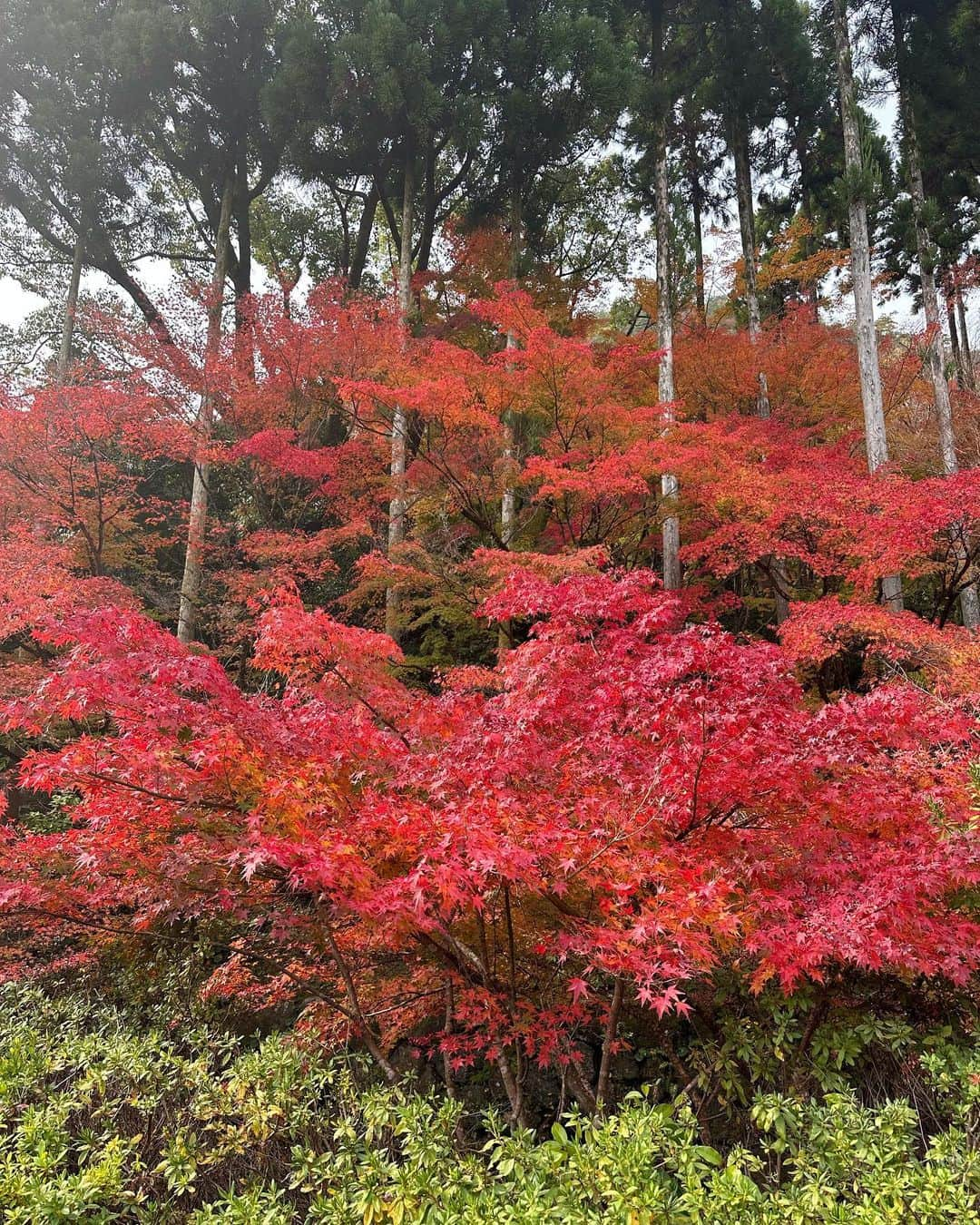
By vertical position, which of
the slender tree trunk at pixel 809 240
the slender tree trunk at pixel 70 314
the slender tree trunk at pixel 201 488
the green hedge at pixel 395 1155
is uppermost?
the slender tree trunk at pixel 809 240

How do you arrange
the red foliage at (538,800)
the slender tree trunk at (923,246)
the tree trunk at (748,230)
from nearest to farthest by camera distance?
the red foliage at (538,800) → the slender tree trunk at (923,246) → the tree trunk at (748,230)

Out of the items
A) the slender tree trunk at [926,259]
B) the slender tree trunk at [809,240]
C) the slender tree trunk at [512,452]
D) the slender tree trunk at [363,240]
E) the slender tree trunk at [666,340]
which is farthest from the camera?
the slender tree trunk at [363,240]

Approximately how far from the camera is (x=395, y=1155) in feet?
11.6

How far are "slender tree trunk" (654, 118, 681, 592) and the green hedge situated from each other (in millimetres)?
8429

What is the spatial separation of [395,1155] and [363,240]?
65.1 feet

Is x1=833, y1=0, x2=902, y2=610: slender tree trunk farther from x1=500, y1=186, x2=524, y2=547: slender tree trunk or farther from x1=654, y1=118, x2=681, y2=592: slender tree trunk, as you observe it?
x1=500, y1=186, x2=524, y2=547: slender tree trunk

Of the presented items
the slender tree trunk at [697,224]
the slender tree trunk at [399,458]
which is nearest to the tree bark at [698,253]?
the slender tree trunk at [697,224]

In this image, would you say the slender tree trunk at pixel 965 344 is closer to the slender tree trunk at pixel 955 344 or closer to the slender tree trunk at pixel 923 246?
the slender tree trunk at pixel 955 344

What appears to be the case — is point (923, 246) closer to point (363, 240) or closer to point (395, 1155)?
point (363, 240)

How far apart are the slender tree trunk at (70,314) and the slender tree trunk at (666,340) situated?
453 inches

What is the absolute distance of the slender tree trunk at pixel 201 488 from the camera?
12.0m

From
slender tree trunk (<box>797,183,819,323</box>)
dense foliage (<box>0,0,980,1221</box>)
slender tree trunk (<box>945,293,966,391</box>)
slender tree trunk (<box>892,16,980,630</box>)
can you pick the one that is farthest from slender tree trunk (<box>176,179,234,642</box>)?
slender tree trunk (<box>945,293,966,391</box>)

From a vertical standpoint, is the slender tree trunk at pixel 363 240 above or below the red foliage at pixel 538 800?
above

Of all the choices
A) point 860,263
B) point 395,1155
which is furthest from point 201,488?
point 860,263
